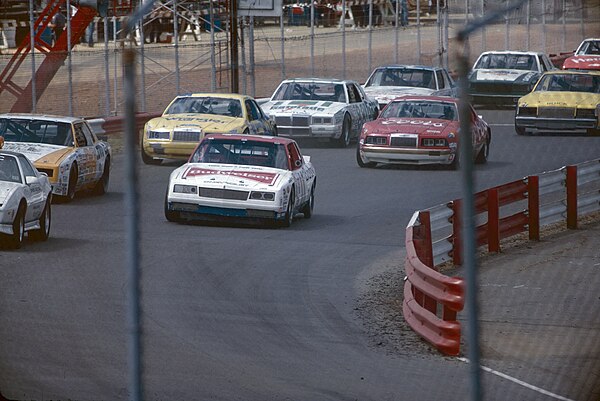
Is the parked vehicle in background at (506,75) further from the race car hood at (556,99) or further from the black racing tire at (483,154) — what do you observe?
the black racing tire at (483,154)

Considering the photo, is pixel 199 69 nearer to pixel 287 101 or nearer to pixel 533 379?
pixel 287 101

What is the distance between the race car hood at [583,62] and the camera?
109 feet

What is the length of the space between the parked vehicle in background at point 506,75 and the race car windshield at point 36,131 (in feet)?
49.2


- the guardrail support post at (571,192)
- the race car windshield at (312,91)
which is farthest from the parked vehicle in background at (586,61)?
the guardrail support post at (571,192)

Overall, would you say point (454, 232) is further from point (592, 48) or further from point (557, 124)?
point (592, 48)

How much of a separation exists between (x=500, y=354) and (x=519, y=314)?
1593 millimetres

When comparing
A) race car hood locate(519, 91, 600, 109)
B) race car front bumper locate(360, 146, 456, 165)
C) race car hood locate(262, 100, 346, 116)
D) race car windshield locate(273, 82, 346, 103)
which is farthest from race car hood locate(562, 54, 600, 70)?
race car front bumper locate(360, 146, 456, 165)

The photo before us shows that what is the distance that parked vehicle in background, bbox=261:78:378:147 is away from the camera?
80.4 feet

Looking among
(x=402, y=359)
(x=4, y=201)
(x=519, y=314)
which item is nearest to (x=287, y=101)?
(x=4, y=201)

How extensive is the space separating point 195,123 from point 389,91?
854cm

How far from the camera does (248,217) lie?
15016 mm

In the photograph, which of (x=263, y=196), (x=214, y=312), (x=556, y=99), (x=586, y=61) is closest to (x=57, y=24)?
(x=556, y=99)

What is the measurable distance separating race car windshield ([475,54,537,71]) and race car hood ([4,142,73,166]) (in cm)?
1661

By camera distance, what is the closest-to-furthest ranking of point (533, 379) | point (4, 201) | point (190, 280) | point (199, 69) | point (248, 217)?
point (533, 379) → point (190, 280) → point (4, 201) → point (248, 217) → point (199, 69)
